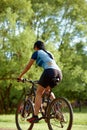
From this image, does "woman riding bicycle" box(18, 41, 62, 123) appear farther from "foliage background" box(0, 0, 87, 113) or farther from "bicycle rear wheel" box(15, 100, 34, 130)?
"foliage background" box(0, 0, 87, 113)

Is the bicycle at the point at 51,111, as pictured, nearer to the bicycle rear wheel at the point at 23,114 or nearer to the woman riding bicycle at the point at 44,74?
the bicycle rear wheel at the point at 23,114

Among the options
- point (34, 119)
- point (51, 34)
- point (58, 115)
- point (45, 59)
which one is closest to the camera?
point (58, 115)

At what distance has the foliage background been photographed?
1312 inches

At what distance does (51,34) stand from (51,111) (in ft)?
99.5

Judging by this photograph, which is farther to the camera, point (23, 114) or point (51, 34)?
point (51, 34)

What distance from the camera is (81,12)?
129 ft

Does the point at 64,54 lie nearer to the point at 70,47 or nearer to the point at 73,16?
the point at 70,47

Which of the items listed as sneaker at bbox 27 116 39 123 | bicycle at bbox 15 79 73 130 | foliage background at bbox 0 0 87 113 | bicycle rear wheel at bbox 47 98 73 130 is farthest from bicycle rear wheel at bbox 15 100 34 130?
foliage background at bbox 0 0 87 113

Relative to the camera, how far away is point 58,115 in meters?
7.95

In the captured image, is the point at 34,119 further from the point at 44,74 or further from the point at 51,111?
the point at 44,74

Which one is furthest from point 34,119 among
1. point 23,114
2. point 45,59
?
point 45,59

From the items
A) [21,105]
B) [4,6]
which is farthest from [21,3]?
[21,105]

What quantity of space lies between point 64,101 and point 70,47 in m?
32.4

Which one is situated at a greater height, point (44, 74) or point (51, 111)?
point (44, 74)
